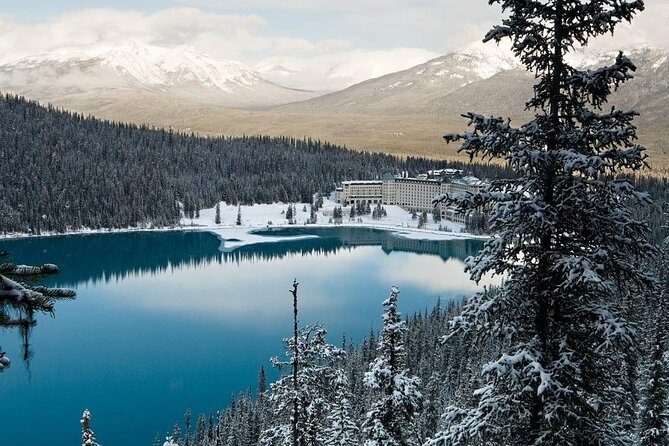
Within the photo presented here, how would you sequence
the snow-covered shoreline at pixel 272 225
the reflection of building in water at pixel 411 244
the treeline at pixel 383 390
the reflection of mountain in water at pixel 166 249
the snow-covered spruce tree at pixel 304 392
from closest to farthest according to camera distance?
1. the treeline at pixel 383 390
2. the snow-covered spruce tree at pixel 304 392
3. the reflection of mountain in water at pixel 166 249
4. the reflection of building in water at pixel 411 244
5. the snow-covered shoreline at pixel 272 225

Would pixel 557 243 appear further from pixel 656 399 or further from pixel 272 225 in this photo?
pixel 272 225

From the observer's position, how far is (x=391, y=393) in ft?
49.6

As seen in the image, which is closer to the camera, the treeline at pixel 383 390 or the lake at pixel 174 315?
the treeline at pixel 383 390

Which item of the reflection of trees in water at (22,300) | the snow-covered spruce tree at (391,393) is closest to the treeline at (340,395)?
the snow-covered spruce tree at (391,393)

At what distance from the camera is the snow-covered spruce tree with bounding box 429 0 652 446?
8.34m

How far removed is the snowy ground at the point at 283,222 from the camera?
157250 millimetres

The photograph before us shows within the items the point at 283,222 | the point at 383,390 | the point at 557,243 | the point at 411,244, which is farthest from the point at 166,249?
the point at 557,243

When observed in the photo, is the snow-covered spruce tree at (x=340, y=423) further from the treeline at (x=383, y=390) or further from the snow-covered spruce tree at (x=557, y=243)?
the snow-covered spruce tree at (x=557, y=243)

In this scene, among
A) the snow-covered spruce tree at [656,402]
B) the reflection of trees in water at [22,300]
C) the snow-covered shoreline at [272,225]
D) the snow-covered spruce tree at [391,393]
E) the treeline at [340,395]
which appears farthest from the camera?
the snow-covered shoreline at [272,225]

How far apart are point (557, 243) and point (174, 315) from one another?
76.0m

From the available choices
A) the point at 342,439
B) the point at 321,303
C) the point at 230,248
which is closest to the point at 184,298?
the point at 321,303

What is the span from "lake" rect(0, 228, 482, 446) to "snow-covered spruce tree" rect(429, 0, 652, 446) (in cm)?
740

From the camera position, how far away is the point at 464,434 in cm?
886

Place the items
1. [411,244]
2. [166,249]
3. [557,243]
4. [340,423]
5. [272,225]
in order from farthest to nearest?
[272,225]
[411,244]
[166,249]
[340,423]
[557,243]
